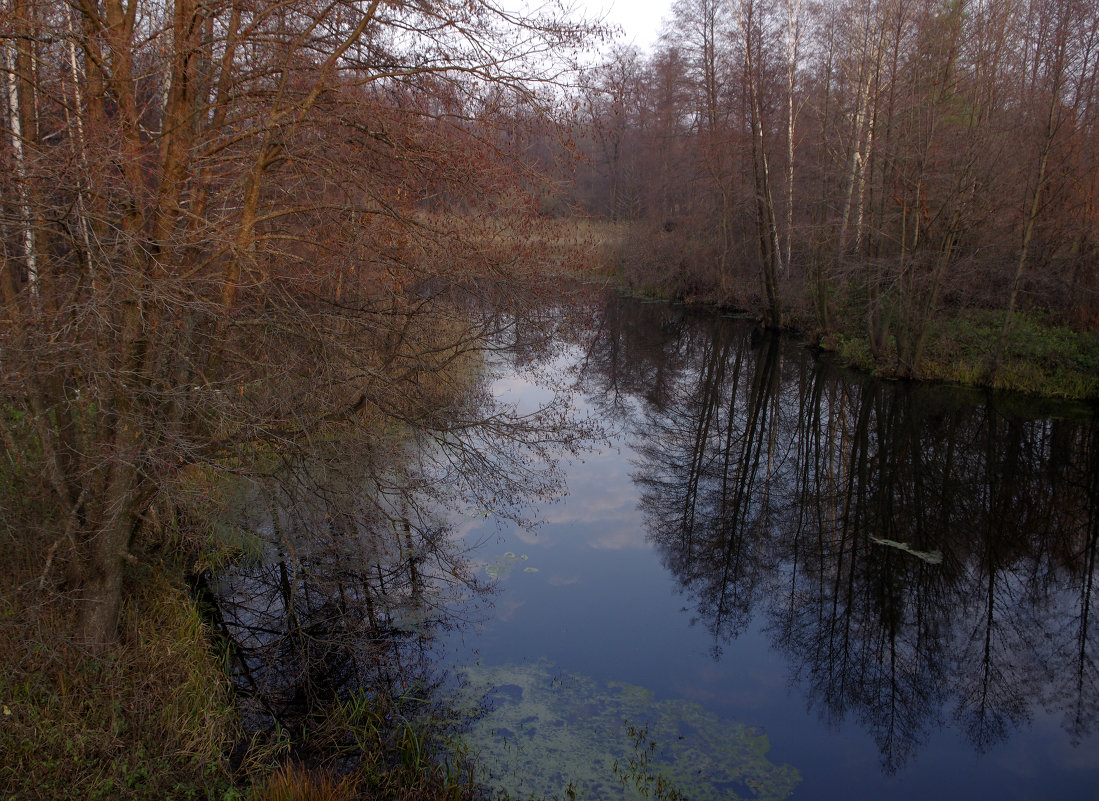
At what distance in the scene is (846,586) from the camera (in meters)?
7.56

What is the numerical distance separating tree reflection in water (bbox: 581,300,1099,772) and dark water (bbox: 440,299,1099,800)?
0.09 feet

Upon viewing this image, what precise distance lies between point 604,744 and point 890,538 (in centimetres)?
488

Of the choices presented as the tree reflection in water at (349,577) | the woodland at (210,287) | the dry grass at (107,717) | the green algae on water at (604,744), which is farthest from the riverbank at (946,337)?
the dry grass at (107,717)

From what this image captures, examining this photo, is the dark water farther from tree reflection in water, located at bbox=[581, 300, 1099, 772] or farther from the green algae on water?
the green algae on water

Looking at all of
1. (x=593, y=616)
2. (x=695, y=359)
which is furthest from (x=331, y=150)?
(x=695, y=359)

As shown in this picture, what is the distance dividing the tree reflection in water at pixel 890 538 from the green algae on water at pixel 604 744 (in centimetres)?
109

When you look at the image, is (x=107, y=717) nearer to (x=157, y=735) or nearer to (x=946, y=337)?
(x=157, y=735)

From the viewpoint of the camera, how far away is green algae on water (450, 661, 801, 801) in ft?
16.1

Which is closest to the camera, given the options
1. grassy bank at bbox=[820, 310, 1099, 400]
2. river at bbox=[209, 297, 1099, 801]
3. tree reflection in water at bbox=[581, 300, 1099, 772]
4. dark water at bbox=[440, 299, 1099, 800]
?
river at bbox=[209, 297, 1099, 801]

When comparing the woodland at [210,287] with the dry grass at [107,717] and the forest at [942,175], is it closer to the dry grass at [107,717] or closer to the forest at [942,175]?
the dry grass at [107,717]

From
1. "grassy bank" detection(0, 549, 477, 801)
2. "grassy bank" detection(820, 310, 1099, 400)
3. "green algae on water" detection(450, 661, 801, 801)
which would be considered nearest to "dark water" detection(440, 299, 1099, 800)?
"green algae on water" detection(450, 661, 801, 801)

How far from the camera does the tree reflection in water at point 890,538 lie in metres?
6.16

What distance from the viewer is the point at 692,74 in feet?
75.6

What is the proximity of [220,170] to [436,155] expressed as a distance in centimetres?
185
